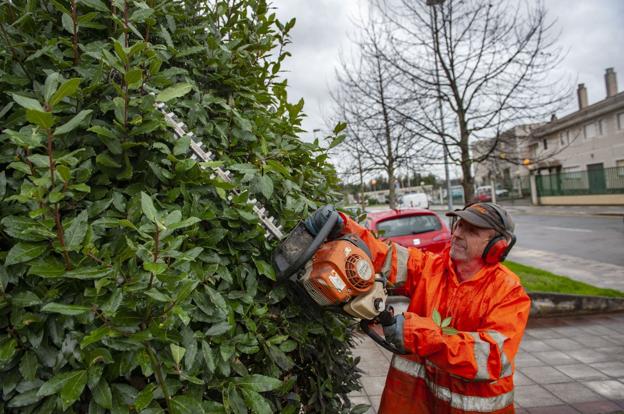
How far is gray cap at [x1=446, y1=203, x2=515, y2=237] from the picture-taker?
2082 mm

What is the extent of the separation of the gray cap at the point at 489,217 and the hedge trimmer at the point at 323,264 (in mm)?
672

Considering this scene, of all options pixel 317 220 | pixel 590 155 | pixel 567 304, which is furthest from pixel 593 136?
pixel 317 220

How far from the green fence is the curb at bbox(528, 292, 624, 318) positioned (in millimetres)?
20936

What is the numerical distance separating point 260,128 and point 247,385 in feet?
2.91

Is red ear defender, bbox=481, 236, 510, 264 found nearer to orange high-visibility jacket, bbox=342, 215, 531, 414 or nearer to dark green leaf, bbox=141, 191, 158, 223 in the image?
orange high-visibility jacket, bbox=342, 215, 531, 414

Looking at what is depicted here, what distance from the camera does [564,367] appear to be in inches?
177

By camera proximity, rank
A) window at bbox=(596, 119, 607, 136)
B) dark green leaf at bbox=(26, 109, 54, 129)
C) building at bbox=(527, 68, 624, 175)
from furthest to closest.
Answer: window at bbox=(596, 119, 607, 136) → building at bbox=(527, 68, 624, 175) → dark green leaf at bbox=(26, 109, 54, 129)

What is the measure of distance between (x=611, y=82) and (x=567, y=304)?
3759 cm

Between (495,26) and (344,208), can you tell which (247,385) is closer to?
(344,208)

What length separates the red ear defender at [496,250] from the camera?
204cm

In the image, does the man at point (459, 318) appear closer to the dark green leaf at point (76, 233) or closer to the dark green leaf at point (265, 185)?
the dark green leaf at point (265, 185)

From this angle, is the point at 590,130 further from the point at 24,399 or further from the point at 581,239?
the point at 24,399

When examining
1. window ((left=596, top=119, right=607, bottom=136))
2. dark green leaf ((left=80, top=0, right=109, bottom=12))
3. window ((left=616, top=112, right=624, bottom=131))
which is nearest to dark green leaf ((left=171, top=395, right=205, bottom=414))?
dark green leaf ((left=80, top=0, right=109, bottom=12))

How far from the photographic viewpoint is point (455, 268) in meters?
2.20
